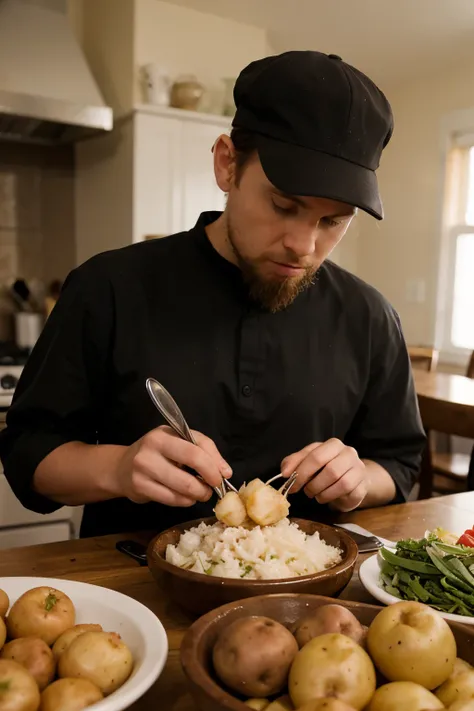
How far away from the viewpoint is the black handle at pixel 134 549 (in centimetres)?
97

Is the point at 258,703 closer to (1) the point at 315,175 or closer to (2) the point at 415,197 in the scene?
(1) the point at 315,175

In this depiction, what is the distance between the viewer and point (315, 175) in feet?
3.24

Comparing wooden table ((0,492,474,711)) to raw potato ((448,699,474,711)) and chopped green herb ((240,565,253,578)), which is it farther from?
raw potato ((448,699,474,711))

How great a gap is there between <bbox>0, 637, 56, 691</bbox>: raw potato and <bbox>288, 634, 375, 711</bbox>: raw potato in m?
0.21

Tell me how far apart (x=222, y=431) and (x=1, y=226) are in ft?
9.06

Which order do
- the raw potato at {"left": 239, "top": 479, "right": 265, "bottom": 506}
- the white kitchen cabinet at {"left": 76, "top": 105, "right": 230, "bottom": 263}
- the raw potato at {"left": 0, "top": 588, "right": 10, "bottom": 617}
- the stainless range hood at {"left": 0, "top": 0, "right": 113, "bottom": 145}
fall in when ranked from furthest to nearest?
1. the white kitchen cabinet at {"left": 76, "top": 105, "right": 230, "bottom": 263}
2. the stainless range hood at {"left": 0, "top": 0, "right": 113, "bottom": 145}
3. the raw potato at {"left": 239, "top": 479, "right": 265, "bottom": 506}
4. the raw potato at {"left": 0, "top": 588, "right": 10, "bottom": 617}

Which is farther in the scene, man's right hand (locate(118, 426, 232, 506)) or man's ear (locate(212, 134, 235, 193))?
man's ear (locate(212, 134, 235, 193))

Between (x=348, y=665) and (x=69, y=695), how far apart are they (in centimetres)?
22

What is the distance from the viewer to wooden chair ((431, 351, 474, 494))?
306cm

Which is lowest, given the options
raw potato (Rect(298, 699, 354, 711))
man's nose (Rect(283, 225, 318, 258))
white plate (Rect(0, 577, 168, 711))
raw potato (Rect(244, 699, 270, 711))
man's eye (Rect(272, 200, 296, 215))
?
white plate (Rect(0, 577, 168, 711))

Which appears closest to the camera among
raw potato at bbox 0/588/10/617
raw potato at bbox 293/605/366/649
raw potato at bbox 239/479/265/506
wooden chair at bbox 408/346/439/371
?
raw potato at bbox 293/605/366/649

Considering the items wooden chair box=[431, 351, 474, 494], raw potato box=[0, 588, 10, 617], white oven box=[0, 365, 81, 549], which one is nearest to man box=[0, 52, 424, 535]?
raw potato box=[0, 588, 10, 617]

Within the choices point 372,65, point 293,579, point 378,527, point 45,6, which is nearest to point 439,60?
point 372,65

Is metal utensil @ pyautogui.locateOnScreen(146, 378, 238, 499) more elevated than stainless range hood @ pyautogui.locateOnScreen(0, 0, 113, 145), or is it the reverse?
stainless range hood @ pyautogui.locateOnScreen(0, 0, 113, 145)
